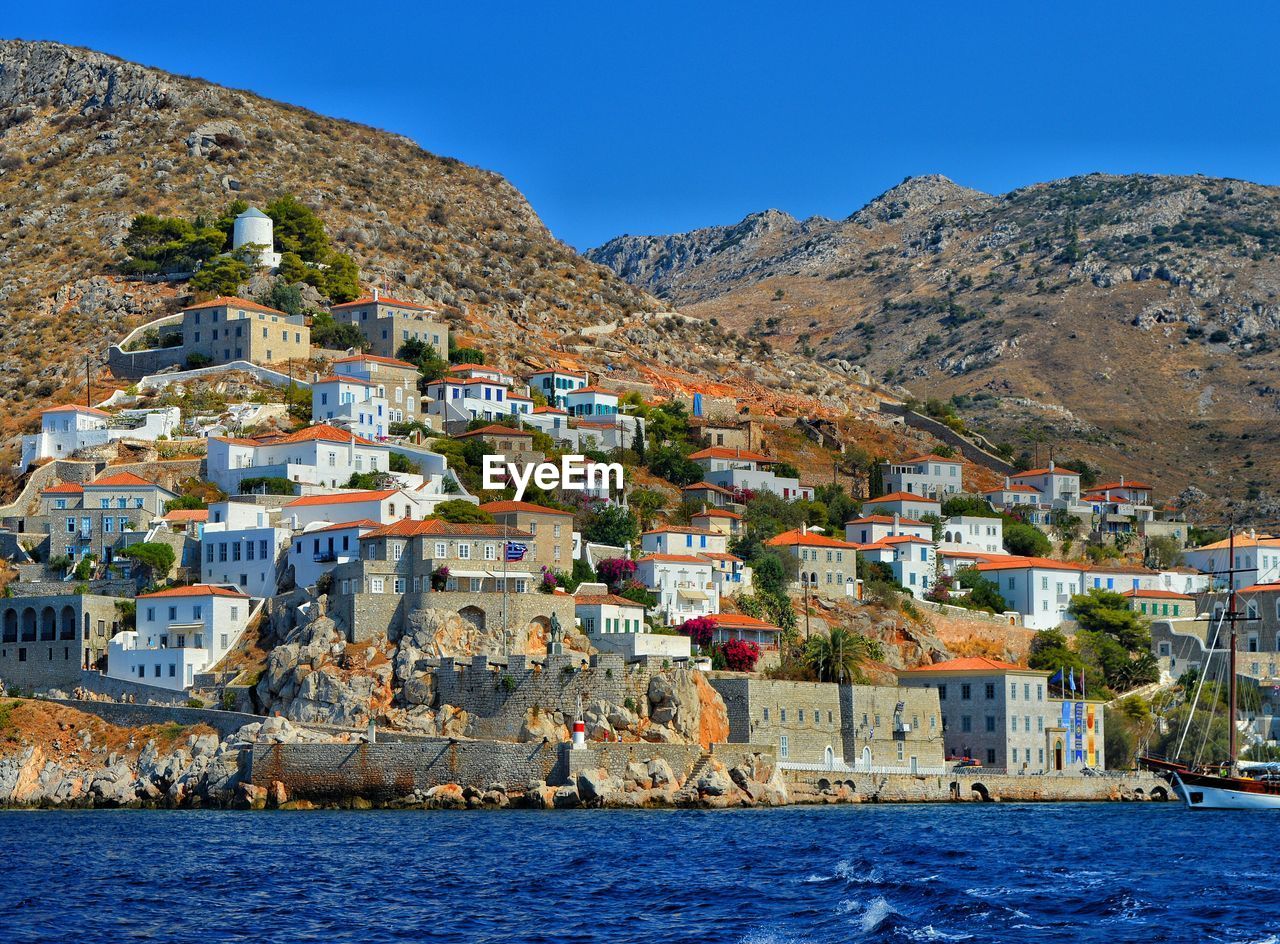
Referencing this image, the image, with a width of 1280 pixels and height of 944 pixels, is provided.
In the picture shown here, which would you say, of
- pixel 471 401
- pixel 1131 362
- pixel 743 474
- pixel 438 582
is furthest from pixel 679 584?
pixel 1131 362

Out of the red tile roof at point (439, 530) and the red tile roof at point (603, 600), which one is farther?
the red tile roof at point (603, 600)

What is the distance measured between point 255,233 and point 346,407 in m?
26.4

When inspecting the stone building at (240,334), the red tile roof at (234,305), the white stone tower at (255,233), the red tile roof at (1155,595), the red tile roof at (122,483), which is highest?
the white stone tower at (255,233)

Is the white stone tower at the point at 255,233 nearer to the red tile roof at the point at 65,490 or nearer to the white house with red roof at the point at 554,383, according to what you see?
the white house with red roof at the point at 554,383

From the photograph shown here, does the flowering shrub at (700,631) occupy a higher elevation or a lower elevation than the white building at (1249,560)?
lower

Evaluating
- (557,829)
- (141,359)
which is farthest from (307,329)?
(557,829)

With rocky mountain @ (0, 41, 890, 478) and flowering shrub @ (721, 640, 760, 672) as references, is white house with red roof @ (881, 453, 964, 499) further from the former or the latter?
flowering shrub @ (721, 640, 760, 672)

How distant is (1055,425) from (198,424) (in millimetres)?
74644

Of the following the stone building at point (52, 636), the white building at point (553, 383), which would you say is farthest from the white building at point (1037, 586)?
the stone building at point (52, 636)

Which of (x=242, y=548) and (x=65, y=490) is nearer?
(x=242, y=548)

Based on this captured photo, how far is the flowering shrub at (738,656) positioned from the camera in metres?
75.6

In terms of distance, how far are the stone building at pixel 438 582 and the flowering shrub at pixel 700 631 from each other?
268 inches

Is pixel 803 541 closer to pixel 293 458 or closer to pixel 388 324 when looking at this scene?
pixel 293 458

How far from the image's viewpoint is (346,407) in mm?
93625
